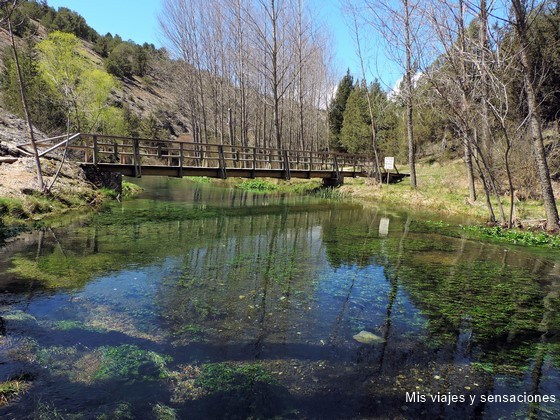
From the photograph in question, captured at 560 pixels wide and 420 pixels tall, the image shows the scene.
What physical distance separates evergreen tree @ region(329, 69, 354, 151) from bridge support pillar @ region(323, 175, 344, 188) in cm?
1783

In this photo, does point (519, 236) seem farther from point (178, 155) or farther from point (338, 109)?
point (338, 109)

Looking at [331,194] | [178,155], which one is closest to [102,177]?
[178,155]

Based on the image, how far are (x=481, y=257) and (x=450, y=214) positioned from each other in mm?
7407

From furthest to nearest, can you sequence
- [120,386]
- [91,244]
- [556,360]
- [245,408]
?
[91,244], [556,360], [120,386], [245,408]

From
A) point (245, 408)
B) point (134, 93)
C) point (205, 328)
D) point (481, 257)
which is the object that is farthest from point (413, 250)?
point (134, 93)

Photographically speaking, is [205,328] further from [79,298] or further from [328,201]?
[328,201]

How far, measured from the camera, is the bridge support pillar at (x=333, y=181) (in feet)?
72.0

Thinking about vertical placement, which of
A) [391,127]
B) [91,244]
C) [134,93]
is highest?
[134,93]

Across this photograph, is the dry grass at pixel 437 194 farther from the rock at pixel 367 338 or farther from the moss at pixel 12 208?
the moss at pixel 12 208

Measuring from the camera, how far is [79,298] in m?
4.72

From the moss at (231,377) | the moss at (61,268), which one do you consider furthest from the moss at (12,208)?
the moss at (231,377)

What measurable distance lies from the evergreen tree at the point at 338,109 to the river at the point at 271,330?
108 feet

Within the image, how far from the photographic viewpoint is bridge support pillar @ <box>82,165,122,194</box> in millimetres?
13852

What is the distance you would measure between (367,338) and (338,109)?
3813 centimetres
